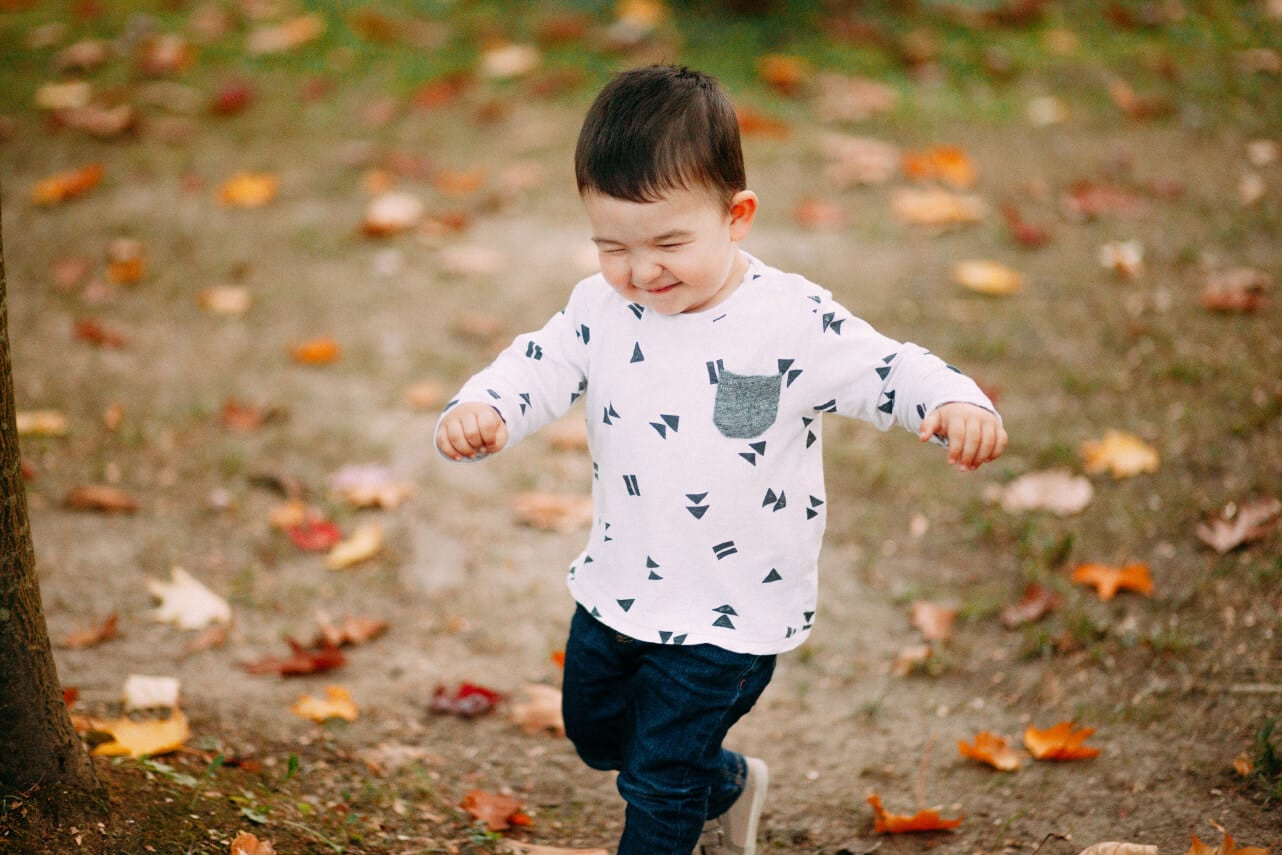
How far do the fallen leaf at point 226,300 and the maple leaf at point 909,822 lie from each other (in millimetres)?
3118

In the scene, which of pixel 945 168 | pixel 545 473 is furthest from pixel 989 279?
pixel 545 473

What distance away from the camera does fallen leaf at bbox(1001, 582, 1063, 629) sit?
116 inches

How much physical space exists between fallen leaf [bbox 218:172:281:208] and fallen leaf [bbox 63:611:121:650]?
2.67 meters

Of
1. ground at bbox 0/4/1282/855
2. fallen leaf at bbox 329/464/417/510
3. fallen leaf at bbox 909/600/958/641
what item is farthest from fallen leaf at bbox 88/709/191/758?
fallen leaf at bbox 909/600/958/641

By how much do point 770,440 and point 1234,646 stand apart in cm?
153

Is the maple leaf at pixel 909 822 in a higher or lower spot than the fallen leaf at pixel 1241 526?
lower

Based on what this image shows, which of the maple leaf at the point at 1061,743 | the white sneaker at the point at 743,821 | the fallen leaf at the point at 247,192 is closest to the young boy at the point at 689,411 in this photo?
the white sneaker at the point at 743,821

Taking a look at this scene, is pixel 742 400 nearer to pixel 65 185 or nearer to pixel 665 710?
pixel 665 710

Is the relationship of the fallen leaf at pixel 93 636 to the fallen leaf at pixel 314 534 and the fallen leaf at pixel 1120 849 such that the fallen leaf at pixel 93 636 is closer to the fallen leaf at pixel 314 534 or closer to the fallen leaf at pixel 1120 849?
the fallen leaf at pixel 314 534

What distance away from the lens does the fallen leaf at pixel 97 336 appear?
418 cm

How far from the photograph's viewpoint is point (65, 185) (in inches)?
200

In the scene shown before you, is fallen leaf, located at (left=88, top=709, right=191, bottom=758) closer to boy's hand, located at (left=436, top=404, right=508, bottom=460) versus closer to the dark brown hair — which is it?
boy's hand, located at (left=436, top=404, right=508, bottom=460)

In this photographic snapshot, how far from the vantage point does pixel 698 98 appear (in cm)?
180

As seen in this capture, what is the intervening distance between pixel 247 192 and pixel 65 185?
→ 2.58ft
